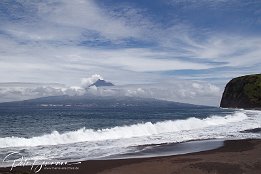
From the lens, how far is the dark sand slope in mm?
14641

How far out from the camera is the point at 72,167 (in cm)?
1529

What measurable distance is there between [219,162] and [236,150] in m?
4.71

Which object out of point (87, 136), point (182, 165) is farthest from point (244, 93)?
point (182, 165)

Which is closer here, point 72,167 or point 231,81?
point 72,167

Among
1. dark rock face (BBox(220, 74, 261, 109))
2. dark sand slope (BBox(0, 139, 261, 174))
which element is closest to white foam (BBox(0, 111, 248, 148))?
dark sand slope (BBox(0, 139, 261, 174))

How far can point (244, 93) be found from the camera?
129 meters

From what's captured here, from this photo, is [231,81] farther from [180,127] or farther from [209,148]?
[209,148]

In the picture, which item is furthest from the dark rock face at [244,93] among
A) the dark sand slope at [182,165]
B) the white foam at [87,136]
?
the dark sand slope at [182,165]

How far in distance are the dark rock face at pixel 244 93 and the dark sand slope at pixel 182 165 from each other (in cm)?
10885

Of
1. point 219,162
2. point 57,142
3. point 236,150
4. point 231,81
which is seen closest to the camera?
point 219,162

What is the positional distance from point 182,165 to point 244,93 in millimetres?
121755

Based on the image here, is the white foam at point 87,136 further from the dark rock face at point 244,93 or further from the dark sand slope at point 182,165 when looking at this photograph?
the dark rock face at point 244,93

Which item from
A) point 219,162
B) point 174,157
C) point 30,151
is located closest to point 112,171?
point 174,157

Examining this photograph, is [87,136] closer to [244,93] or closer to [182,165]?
[182,165]
